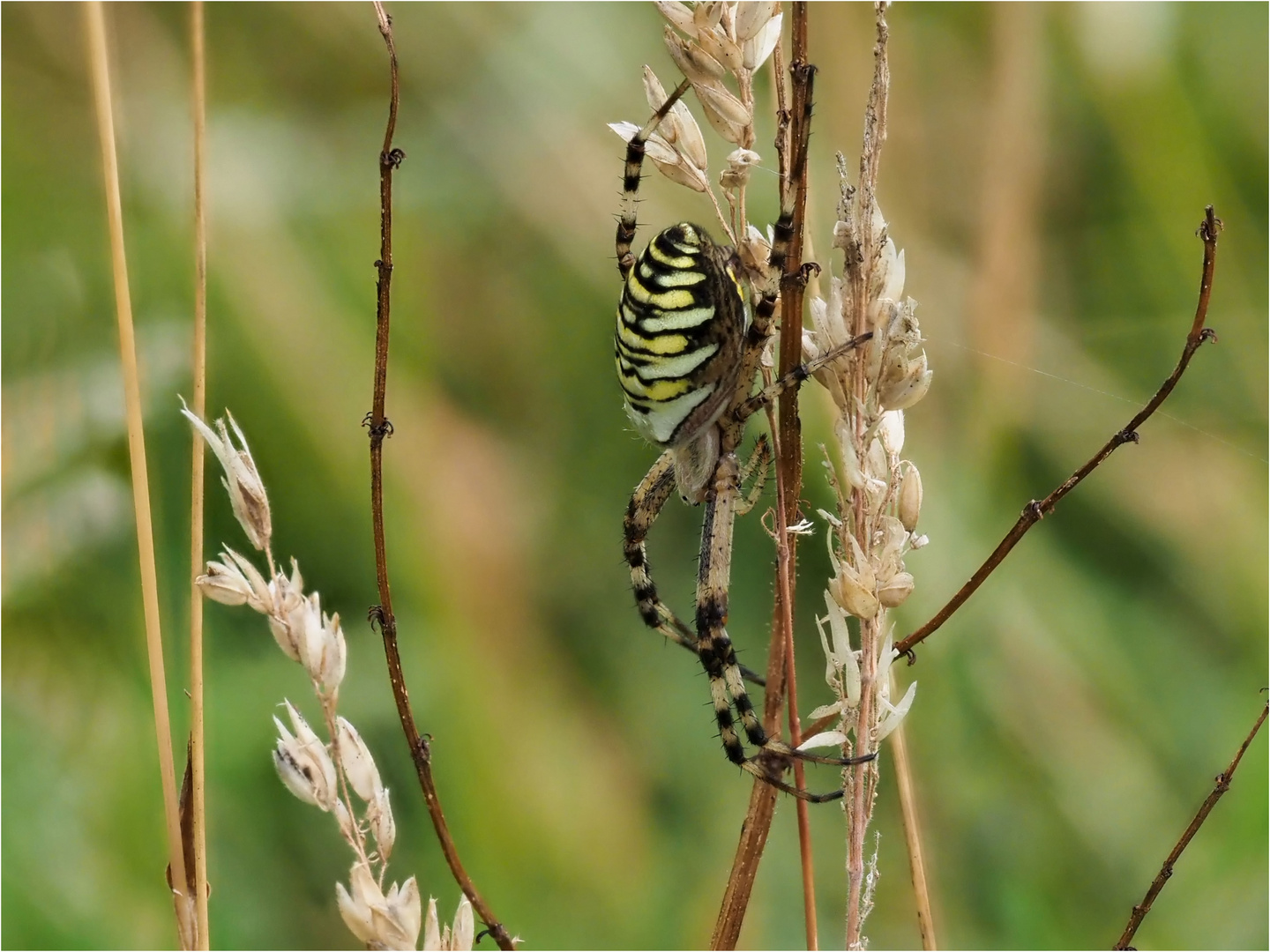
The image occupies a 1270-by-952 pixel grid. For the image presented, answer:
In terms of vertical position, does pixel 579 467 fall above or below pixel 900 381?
below

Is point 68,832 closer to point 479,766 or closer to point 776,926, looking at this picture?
point 479,766

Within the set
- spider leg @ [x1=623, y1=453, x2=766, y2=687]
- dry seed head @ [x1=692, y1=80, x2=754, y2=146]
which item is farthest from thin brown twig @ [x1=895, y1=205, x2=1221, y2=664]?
spider leg @ [x1=623, y1=453, x2=766, y2=687]

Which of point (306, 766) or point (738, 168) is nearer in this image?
point (306, 766)

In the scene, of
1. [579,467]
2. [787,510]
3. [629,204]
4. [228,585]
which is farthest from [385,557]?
[579,467]

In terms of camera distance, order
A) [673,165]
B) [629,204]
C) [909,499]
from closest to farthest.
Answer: [909,499] → [673,165] → [629,204]

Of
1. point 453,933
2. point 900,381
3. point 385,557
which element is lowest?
point 453,933

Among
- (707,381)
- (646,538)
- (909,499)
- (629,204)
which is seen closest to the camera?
(909,499)

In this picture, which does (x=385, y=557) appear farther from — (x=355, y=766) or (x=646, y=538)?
(x=646, y=538)

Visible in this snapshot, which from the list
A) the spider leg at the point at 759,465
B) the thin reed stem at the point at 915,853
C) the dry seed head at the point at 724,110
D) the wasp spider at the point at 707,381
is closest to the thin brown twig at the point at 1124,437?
the thin reed stem at the point at 915,853

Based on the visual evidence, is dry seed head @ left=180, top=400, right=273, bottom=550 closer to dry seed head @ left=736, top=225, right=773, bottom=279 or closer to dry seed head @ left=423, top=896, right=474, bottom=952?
dry seed head @ left=423, top=896, right=474, bottom=952
